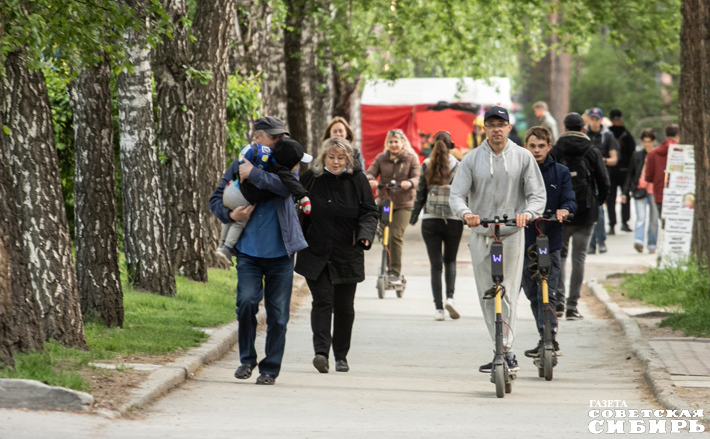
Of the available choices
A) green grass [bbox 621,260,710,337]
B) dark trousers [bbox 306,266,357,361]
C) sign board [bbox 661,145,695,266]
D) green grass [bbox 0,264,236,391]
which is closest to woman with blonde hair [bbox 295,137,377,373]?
dark trousers [bbox 306,266,357,361]

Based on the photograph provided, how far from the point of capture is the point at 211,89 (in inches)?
585

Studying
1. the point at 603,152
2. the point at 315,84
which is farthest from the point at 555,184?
the point at 315,84

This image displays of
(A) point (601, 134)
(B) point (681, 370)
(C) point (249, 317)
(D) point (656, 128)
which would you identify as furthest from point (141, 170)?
(D) point (656, 128)

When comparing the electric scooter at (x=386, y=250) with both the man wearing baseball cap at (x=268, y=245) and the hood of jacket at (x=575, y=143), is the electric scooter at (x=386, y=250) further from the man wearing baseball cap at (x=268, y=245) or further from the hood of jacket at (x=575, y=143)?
the man wearing baseball cap at (x=268, y=245)

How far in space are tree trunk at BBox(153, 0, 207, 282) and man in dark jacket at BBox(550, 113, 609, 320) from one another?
4217 millimetres

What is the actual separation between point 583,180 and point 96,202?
4622mm

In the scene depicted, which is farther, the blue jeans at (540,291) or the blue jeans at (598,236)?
the blue jeans at (598,236)

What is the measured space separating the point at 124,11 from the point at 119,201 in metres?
6.43

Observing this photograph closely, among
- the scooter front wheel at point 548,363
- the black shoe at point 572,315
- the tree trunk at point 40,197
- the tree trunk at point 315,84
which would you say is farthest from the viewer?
the tree trunk at point 315,84

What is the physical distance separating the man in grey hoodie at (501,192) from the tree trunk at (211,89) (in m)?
5.95

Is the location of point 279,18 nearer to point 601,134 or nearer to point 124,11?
point 601,134

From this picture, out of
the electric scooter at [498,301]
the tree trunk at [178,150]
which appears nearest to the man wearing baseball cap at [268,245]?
the electric scooter at [498,301]

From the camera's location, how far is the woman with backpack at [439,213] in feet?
43.5

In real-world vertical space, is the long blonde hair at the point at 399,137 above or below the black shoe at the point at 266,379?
above
